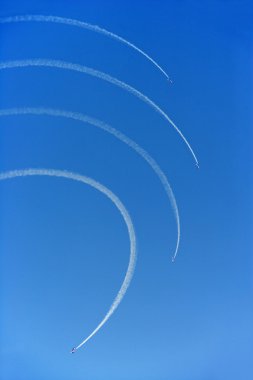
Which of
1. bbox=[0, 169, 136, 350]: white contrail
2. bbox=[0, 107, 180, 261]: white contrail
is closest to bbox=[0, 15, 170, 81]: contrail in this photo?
bbox=[0, 107, 180, 261]: white contrail

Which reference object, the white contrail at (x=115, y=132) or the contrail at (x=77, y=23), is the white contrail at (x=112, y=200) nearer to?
the white contrail at (x=115, y=132)

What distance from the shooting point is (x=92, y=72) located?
2.08 metres

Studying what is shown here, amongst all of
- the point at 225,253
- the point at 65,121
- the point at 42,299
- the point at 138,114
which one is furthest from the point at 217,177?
the point at 42,299

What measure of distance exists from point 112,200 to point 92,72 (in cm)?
66

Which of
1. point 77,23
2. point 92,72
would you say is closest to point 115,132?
point 92,72

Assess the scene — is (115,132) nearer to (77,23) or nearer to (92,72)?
(92,72)

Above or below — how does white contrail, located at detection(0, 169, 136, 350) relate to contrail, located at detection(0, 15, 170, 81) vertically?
below

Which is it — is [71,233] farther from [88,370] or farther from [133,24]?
[133,24]

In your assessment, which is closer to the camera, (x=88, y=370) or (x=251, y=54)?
(x=88, y=370)

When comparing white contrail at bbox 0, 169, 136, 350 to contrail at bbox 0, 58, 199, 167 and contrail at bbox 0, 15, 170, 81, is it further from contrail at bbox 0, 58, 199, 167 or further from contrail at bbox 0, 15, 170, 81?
contrail at bbox 0, 15, 170, 81

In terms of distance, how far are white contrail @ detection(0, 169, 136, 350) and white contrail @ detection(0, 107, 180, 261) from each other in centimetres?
23

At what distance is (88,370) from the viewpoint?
6.61ft

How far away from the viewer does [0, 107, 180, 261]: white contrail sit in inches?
80.7

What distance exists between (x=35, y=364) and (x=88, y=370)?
26 cm
